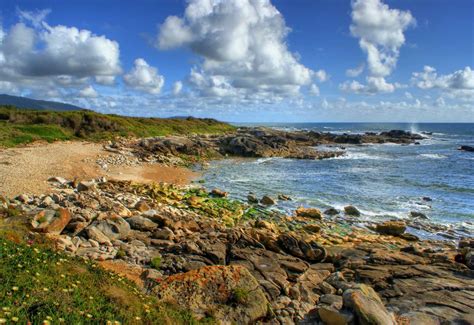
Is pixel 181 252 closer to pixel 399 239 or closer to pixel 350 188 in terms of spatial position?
pixel 399 239

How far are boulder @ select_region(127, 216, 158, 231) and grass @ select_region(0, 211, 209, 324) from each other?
5903mm

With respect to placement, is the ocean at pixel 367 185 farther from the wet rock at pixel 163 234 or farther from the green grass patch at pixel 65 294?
the green grass patch at pixel 65 294

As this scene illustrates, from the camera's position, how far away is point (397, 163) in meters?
54.1

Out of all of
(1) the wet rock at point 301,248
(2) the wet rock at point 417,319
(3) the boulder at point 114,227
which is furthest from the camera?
(1) the wet rock at point 301,248

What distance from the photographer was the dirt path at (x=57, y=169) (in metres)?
21.8

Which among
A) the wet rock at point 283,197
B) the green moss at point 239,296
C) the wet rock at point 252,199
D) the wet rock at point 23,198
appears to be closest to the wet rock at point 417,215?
the wet rock at point 283,197

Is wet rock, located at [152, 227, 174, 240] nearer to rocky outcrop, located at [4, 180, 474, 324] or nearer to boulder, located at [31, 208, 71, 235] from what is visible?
rocky outcrop, located at [4, 180, 474, 324]

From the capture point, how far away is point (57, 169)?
2830 cm

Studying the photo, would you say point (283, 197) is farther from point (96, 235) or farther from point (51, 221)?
point (51, 221)

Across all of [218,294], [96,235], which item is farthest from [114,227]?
[218,294]

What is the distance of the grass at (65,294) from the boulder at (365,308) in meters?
3.62

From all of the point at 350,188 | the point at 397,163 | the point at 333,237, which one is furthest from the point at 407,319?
the point at 397,163

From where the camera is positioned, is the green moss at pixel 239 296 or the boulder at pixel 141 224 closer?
Answer: the green moss at pixel 239 296

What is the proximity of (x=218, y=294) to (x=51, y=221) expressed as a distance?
7.52m
